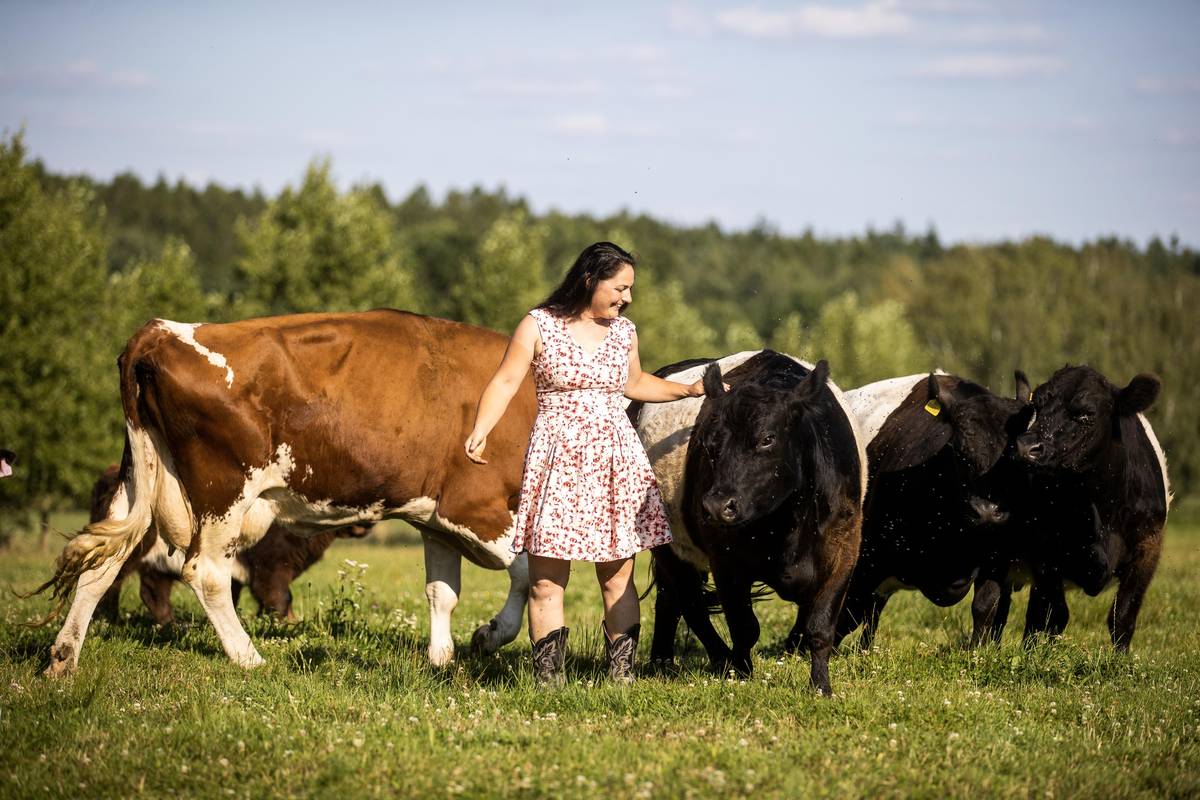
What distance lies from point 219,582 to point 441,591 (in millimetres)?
1586

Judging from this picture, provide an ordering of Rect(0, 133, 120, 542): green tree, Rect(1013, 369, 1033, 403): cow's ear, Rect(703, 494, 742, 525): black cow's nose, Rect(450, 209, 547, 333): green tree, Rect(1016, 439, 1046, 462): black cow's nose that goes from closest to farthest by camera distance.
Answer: Rect(703, 494, 742, 525): black cow's nose < Rect(1016, 439, 1046, 462): black cow's nose < Rect(1013, 369, 1033, 403): cow's ear < Rect(0, 133, 120, 542): green tree < Rect(450, 209, 547, 333): green tree

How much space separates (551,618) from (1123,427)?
4.69 metres

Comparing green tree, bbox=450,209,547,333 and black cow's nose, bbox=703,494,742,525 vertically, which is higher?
green tree, bbox=450,209,547,333

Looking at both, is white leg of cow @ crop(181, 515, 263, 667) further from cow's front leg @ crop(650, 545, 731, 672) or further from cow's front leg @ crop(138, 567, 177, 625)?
cow's front leg @ crop(138, 567, 177, 625)

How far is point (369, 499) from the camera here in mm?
7938

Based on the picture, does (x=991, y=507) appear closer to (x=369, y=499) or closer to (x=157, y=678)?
(x=369, y=499)

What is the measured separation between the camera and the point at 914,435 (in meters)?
→ 8.92

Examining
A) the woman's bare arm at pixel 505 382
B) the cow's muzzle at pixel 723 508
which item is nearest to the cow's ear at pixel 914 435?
the cow's muzzle at pixel 723 508

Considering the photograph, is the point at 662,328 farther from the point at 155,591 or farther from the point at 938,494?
the point at 938,494

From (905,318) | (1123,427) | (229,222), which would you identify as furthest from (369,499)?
(229,222)

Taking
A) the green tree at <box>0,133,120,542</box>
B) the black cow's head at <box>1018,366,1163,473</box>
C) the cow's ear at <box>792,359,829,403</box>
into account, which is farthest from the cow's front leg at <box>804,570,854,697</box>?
the green tree at <box>0,133,120,542</box>

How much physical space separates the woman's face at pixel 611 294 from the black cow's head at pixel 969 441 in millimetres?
2901

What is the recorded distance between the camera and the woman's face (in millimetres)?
6738

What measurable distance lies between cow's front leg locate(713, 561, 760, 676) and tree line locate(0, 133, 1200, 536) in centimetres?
594
